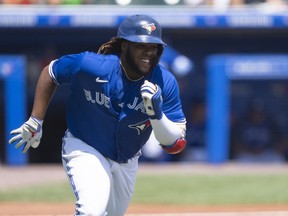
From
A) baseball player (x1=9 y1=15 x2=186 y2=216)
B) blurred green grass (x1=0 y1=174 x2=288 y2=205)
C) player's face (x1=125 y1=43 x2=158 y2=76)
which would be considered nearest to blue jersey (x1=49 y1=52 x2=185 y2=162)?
baseball player (x1=9 y1=15 x2=186 y2=216)

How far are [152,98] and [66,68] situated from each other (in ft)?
2.24

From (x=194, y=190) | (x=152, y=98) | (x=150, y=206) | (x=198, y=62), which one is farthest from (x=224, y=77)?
(x=152, y=98)

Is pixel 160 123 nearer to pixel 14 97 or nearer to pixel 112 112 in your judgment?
pixel 112 112

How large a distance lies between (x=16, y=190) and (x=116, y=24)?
4093 mm

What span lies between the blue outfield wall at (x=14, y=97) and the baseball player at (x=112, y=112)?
7.57 meters

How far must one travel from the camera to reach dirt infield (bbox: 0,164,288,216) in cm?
721

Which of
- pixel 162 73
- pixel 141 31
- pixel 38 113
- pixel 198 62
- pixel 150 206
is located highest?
pixel 141 31

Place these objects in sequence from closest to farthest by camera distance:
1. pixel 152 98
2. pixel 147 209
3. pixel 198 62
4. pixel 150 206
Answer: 1. pixel 152 98
2. pixel 147 209
3. pixel 150 206
4. pixel 198 62

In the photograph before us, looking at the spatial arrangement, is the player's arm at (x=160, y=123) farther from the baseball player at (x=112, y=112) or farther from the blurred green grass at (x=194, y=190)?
the blurred green grass at (x=194, y=190)

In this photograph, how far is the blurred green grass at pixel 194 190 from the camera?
8.73m

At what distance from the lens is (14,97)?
1202 centimetres

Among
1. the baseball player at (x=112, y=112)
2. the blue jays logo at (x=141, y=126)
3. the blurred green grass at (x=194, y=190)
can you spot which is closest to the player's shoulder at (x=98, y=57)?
the baseball player at (x=112, y=112)

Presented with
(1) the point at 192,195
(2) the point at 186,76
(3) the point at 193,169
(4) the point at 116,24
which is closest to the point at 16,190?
(1) the point at 192,195

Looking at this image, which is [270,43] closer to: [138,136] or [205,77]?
[205,77]
